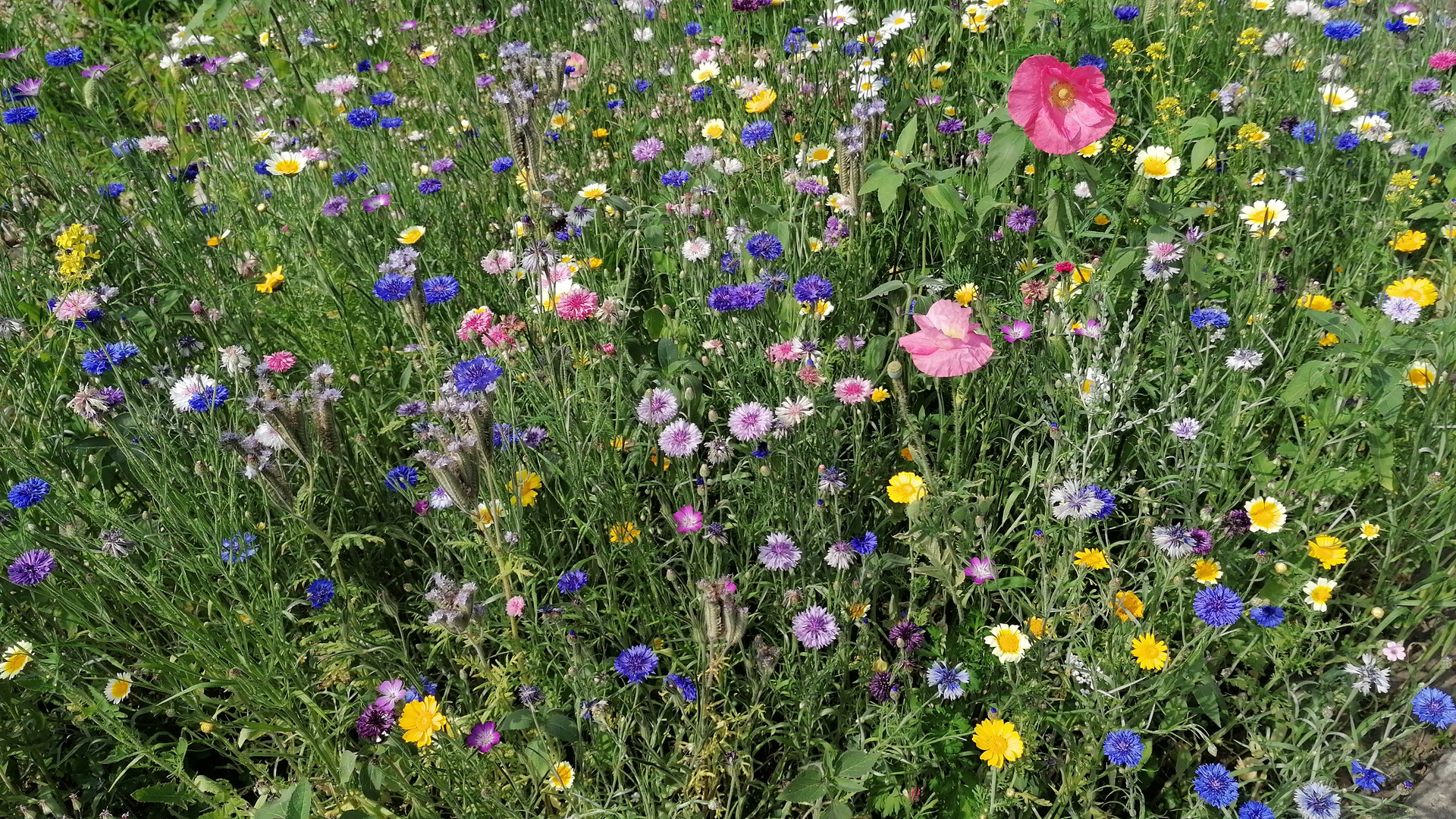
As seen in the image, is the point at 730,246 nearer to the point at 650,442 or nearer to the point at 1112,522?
the point at 650,442

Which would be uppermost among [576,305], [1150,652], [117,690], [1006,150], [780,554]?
[1006,150]

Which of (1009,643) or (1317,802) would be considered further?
(1009,643)

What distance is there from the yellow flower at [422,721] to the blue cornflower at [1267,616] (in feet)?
4.25

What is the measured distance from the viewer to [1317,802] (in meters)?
1.35

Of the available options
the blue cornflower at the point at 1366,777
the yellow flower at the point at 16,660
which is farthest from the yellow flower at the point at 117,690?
the blue cornflower at the point at 1366,777

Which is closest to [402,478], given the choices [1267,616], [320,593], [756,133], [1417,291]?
[320,593]

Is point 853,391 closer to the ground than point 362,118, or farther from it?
closer to the ground

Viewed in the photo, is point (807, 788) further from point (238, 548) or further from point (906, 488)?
point (238, 548)

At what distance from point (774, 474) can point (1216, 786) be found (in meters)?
0.87

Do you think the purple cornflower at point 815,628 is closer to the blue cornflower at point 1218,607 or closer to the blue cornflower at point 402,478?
the blue cornflower at point 1218,607

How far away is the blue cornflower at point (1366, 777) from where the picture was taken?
1.36 m

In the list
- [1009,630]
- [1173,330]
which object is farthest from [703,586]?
[1173,330]

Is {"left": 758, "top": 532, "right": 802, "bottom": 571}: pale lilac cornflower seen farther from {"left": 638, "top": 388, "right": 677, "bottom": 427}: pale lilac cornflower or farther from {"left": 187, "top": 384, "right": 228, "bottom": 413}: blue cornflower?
{"left": 187, "top": 384, "right": 228, "bottom": 413}: blue cornflower

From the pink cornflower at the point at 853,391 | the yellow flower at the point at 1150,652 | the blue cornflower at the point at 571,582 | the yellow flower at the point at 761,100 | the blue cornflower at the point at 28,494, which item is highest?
the yellow flower at the point at 761,100
